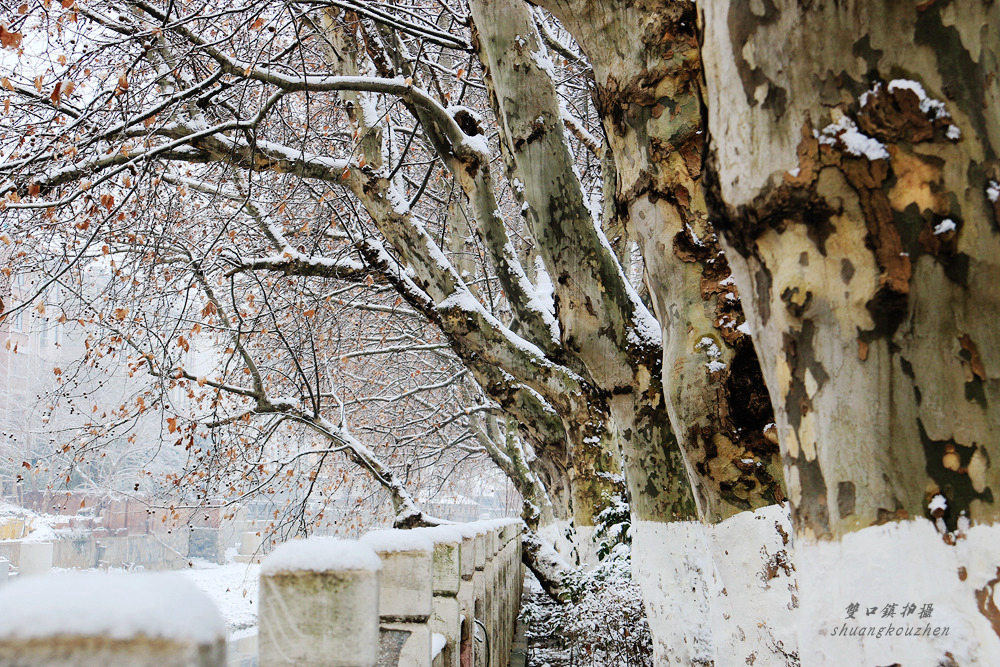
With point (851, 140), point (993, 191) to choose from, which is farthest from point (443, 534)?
point (993, 191)

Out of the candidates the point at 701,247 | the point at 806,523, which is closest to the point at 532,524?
the point at 701,247

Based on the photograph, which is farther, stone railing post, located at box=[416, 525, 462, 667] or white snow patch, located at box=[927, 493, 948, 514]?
stone railing post, located at box=[416, 525, 462, 667]

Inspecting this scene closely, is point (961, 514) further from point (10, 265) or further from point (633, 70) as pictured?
point (10, 265)

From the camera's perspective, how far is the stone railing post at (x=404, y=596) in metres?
2.30

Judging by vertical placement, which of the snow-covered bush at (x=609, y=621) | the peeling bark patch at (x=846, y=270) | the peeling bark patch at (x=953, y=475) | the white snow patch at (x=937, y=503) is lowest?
the snow-covered bush at (x=609, y=621)

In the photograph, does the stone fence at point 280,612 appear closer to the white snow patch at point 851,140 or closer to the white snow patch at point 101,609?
the white snow patch at point 101,609

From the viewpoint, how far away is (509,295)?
18.5 ft

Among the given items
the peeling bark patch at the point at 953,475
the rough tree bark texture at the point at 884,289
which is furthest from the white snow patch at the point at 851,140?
the peeling bark patch at the point at 953,475

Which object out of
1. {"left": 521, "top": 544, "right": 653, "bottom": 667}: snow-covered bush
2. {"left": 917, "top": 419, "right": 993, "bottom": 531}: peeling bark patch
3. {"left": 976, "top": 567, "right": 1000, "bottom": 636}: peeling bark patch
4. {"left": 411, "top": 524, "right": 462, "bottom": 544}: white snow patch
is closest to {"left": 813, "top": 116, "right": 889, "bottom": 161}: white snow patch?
{"left": 917, "top": 419, "right": 993, "bottom": 531}: peeling bark patch

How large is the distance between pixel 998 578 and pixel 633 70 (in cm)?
227

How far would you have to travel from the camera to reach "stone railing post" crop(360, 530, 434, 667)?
7.55 feet

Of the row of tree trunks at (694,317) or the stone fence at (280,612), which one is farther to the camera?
the row of tree trunks at (694,317)

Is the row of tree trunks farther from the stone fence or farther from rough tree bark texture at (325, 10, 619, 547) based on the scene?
rough tree bark texture at (325, 10, 619, 547)

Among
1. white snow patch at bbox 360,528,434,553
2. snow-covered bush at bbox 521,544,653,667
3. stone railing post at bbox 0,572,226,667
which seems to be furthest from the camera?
snow-covered bush at bbox 521,544,653,667
